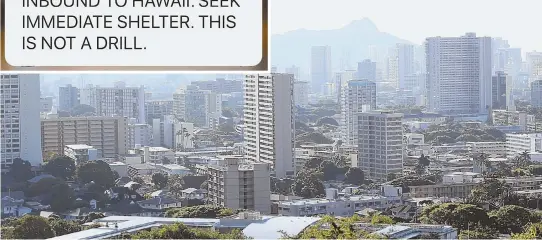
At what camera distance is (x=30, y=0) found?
0.41 m

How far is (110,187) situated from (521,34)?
7.15 meters

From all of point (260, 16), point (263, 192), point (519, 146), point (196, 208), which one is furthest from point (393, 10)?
point (260, 16)

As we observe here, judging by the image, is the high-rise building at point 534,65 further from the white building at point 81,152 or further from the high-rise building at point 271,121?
the white building at point 81,152

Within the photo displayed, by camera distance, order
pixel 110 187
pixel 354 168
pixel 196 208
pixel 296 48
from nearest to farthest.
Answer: pixel 196 208
pixel 110 187
pixel 354 168
pixel 296 48

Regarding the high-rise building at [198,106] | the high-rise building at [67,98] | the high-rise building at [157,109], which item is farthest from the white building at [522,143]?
the high-rise building at [67,98]

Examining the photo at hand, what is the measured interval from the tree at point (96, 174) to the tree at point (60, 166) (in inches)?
4.5

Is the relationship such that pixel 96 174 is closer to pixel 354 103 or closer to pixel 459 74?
pixel 354 103

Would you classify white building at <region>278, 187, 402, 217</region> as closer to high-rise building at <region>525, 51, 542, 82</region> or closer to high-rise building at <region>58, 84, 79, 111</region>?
high-rise building at <region>58, 84, 79, 111</region>

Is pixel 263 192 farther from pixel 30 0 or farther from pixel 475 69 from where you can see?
pixel 30 0

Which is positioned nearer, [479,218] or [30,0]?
[30,0]

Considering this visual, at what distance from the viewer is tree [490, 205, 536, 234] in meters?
5.59

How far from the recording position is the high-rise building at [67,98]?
1099 cm

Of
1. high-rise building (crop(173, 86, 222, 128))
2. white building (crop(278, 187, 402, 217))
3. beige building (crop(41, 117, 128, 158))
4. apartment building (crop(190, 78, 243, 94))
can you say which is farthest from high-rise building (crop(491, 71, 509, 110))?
beige building (crop(41, 117, 128, 158))

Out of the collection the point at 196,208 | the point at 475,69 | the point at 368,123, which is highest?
the point at 475,69
